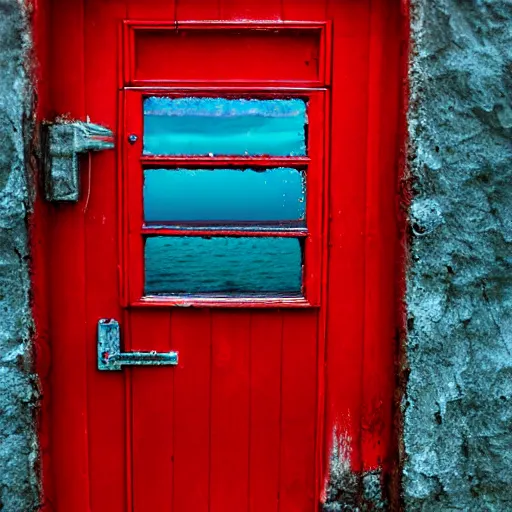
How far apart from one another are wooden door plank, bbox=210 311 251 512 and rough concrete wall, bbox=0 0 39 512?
0.66 metres

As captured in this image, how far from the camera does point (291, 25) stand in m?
2.13

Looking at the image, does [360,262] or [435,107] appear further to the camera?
[360,262]

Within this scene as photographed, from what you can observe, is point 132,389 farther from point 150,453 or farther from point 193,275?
point 193,275

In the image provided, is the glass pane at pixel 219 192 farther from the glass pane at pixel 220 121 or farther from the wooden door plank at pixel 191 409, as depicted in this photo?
the wooden door plank at pixel 191 409

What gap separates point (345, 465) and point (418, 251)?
2.91 ft

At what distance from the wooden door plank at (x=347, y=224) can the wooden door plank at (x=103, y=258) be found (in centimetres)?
81

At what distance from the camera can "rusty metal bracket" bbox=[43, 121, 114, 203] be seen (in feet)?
6.70

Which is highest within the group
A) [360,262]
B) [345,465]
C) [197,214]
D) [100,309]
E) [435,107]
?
[435,107]

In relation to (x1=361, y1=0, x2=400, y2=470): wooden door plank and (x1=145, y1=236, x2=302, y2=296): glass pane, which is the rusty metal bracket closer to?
(x1=145, y1=236, x2=302, y2=296): glass pane

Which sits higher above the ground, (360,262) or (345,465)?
(360,262)

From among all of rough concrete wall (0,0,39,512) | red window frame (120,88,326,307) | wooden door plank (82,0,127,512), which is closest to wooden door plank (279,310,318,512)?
red window frame (120,88,326,307)

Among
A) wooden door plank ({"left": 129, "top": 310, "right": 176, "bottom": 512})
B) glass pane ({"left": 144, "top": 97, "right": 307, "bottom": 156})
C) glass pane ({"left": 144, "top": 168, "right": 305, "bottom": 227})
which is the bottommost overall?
wooden door plank ({"left": 129, "top": 310, "right": 176, "bottom": 512})

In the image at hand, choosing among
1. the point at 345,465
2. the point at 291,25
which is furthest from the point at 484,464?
the point at 291,25

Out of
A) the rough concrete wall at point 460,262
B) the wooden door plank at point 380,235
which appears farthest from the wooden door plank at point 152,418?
the rough concrete wall at point 460,262
